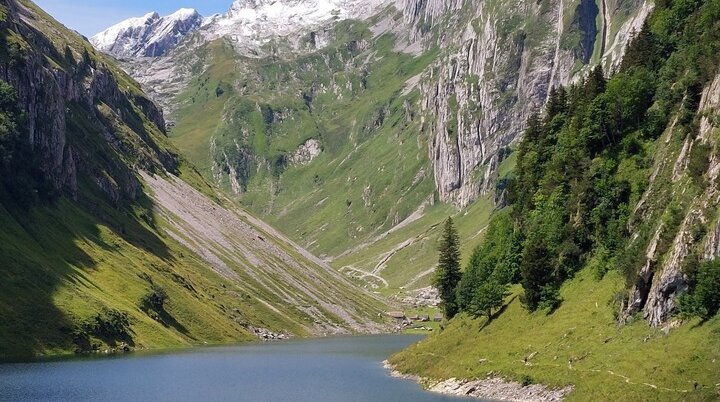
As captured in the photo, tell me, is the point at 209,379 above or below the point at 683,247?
below

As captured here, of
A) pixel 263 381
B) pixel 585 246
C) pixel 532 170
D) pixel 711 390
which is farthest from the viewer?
pixel 532 170

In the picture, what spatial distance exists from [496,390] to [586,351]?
11.2m

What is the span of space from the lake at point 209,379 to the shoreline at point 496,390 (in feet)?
7.09

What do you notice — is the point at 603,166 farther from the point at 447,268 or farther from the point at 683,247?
the point at 447,268

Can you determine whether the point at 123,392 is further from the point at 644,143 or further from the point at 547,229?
the point at 644,143

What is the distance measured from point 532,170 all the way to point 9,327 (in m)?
94.4

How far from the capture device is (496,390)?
86.6 m

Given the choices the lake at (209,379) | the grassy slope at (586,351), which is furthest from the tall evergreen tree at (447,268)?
the grassy slope at (586,351)

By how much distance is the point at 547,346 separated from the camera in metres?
87.2

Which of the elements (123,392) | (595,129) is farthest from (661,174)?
(123,392)

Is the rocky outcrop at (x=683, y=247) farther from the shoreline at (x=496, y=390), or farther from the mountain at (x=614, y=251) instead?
the shoreline at (x=496, y=390)

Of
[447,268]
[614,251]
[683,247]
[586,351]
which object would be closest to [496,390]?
[586,351]

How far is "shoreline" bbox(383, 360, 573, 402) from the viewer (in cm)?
7744

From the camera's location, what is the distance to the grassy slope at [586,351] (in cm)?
6525
